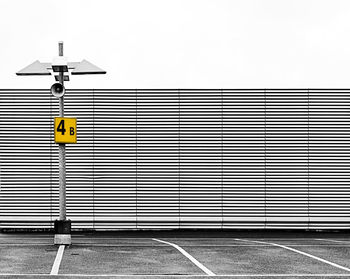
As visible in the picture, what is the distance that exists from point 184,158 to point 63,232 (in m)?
6.92

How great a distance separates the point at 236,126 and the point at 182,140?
1604mm

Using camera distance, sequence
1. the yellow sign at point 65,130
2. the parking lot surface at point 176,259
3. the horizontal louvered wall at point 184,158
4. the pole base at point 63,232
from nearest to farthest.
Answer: the parking lot surface at point 176,259 → the pole base at point 63,232 → the yellow sign at point 65,130 → the horizontal louvered wall at point 184,158

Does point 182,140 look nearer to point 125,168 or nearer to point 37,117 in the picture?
point 125,168

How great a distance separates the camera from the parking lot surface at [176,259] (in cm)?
1116

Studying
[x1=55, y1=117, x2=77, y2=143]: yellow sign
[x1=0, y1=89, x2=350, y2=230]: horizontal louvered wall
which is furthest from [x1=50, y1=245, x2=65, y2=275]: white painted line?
[x1=0, y1=89, x2=350, y2=230]: horizontal louvered wall

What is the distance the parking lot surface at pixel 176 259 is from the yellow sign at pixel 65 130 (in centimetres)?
217

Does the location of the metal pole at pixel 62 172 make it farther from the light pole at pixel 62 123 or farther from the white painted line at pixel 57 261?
the white painted line at pixel 57 261

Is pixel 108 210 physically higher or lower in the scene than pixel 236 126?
lower

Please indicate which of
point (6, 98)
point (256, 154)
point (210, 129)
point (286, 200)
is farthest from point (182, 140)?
point (6, 98)

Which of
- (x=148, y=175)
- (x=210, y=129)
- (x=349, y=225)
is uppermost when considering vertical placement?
(x=210, y=129)

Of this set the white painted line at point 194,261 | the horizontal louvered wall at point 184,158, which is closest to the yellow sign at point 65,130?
the white painted line at point 194,261

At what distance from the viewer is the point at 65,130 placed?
15.0 m

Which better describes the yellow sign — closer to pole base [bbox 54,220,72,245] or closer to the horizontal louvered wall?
pole base [bbox 54,220,72,245]

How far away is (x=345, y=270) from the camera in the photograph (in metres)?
11.7
